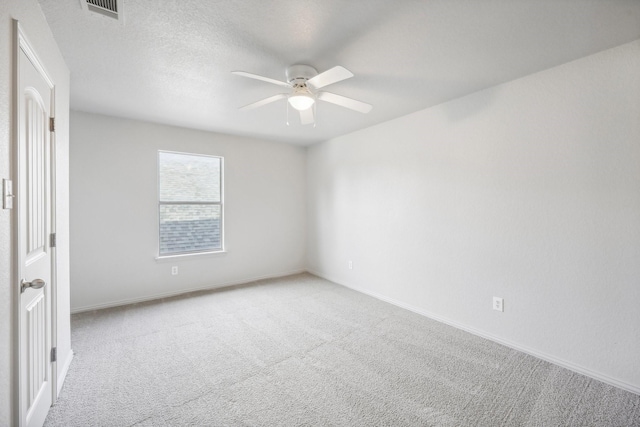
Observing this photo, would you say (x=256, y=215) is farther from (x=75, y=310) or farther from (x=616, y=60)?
(x=616, y=60)

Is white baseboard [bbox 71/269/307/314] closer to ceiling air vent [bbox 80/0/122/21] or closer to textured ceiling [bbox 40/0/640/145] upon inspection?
textured ceiling [bbox 40/0/640/145]

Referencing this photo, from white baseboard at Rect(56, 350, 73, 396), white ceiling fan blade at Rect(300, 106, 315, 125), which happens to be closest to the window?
white baseboard at Rect(56, 350, 73, 396)

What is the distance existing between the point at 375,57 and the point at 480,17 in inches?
27.2

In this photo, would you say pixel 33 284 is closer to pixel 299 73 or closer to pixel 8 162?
pixel 8 162

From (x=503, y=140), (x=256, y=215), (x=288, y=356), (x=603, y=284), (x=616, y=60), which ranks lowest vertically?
(x=288, y=356)

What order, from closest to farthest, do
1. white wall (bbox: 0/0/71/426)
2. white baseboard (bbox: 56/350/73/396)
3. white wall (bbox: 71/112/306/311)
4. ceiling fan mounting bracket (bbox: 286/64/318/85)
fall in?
1. white wall (bbox: 0/0/71/426)
2. white baseboard (bbox: 56/350/73/396)
3. ceiling fan mounting bracket (bbox: 286/64/318/85)
4. white wall (bbox: 71/112/306/311)

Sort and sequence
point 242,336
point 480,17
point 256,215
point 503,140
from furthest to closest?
point 256,215 → point 242,336 → point 503,140 → point 480,17

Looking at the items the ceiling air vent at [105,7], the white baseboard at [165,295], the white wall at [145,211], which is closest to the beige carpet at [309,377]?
the white baseboard at [165,295]

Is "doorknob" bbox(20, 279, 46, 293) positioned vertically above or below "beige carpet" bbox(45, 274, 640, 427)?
above

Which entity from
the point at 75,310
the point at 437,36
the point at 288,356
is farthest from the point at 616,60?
the point at 75,310

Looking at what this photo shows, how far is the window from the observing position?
3912 millimetres

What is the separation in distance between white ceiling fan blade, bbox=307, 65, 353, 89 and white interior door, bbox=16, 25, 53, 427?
5.03ft

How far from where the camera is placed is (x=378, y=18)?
5.50 feet

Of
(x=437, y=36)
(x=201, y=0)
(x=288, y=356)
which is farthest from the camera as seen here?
(x=288, y=356)
